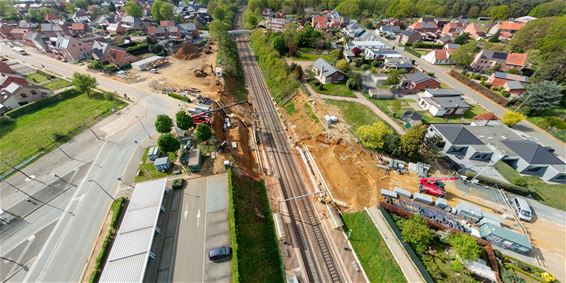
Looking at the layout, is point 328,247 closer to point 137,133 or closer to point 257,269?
point 257,269

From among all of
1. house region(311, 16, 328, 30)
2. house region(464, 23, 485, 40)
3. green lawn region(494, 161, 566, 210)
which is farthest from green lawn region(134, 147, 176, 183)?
house region(464, 23, 485, 40)

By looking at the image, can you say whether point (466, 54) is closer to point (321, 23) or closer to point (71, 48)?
point (321, 23)

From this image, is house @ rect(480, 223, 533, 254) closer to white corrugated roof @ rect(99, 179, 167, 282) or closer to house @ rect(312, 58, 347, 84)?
white corrugated roof @ rect(99, 179, 167, 282)

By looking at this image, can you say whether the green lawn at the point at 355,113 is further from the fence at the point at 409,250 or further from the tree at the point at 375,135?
the fence at the point at 409,250


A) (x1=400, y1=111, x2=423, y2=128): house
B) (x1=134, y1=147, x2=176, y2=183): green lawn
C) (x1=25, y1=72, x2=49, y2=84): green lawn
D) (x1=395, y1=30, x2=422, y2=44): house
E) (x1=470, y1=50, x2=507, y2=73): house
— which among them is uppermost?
(x1=395, y1=30, x2=422, y2=44): house

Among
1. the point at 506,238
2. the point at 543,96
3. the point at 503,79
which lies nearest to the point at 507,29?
the point at 503,79

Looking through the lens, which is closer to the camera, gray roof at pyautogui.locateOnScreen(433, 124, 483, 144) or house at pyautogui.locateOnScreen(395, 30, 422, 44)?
gray roof at pyautogui.locateOnScreen(433, 124, 483, 144)

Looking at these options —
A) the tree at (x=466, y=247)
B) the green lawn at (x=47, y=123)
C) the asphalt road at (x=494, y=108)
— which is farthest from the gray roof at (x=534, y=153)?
the green lawn at (x=47, y=123)
